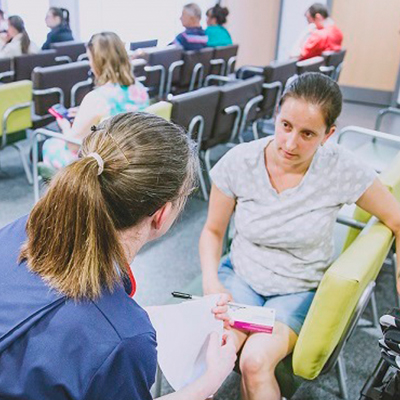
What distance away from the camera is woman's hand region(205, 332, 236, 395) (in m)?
1.04

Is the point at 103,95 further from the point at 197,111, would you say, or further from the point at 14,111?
the point at 14,111

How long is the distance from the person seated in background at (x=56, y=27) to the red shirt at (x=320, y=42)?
2549mm

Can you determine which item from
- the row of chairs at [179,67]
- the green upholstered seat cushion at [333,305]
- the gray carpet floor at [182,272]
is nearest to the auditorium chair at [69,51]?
the row of chairs at [179,67]

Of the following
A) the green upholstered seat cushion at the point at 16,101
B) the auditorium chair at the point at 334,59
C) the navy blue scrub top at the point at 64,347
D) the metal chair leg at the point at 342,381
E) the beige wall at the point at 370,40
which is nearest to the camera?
the navy blue scrub top at the point at 64,347

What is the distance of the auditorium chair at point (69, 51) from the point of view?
175 inches

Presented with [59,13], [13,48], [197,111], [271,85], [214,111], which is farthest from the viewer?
[59,13]

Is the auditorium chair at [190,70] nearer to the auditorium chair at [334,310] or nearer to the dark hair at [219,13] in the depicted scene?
the dark hair at [219,13]

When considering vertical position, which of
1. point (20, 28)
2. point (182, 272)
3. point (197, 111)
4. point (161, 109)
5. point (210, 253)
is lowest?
point (182, 272)

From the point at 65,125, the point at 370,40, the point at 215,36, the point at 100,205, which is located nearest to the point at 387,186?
the point at 100,205

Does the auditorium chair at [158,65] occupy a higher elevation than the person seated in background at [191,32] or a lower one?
lower

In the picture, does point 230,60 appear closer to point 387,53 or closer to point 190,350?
point 387,53

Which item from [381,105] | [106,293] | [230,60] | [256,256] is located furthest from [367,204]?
[381,105]

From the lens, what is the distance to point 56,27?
5.14 metres

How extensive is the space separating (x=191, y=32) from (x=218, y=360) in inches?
172
